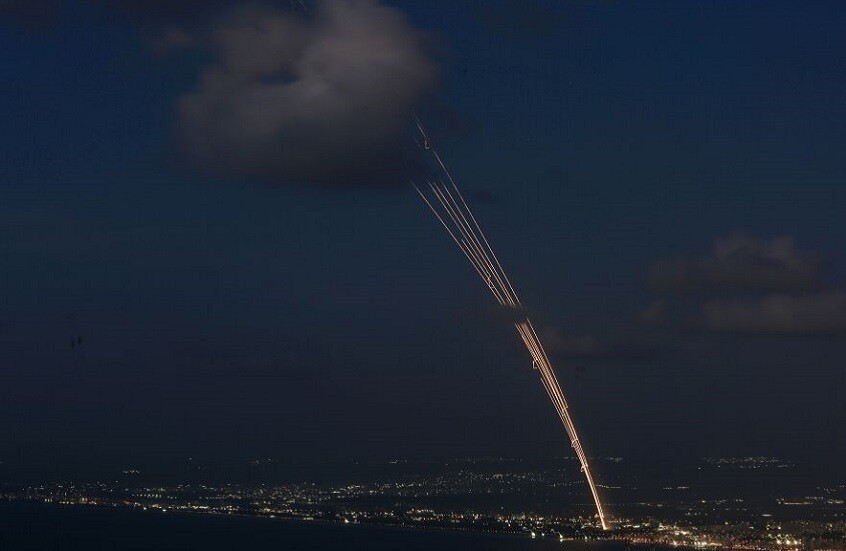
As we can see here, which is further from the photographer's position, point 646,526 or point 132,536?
point 132,536

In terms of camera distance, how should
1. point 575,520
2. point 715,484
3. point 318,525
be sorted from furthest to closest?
point 715,484 → point 318,525 → point 575,520

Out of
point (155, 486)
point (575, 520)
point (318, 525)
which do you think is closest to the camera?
point (575, 520)

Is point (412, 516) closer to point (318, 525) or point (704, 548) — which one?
point (318, 525)

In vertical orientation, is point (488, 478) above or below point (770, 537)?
above

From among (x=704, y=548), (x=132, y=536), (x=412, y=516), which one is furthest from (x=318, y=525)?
(x=704, y=548)

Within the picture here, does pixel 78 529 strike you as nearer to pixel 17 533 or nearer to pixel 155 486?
pixel 17 533

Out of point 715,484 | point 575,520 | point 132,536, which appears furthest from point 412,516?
point 715,484
